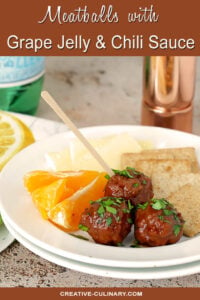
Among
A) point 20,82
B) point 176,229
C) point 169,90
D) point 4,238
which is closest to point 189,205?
point 176,229

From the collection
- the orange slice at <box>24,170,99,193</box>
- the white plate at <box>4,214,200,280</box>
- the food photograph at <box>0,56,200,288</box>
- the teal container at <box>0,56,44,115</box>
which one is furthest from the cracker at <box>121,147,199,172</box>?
the teal container at <box>0,56,44,115</box>

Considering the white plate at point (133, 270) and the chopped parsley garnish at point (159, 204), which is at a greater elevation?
the chopped parsley garnish at point (159, 204)

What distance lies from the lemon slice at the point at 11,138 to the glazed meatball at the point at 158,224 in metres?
0.60

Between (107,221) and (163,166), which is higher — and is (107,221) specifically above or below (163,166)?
below

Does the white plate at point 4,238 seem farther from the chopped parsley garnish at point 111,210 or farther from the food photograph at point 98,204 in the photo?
the chopped parsley garnish at point 111,210

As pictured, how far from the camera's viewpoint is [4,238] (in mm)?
2021

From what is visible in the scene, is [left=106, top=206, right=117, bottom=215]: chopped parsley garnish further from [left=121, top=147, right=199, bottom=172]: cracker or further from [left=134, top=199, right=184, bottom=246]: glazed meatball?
[left=121, top=147, right=199, bottom=172]: cracker

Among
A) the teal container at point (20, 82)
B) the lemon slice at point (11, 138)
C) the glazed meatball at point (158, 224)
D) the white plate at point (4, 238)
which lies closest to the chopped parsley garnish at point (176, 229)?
the glazed meatball at point (158, 224)

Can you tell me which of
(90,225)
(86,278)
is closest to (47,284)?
(86,278)

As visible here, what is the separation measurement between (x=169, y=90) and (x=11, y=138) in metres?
0.77

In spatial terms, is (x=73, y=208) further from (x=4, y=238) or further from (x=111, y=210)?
(x=4, y=238)

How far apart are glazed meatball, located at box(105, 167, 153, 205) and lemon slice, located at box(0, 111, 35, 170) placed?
1.53ft

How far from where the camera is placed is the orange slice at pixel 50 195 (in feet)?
6.09

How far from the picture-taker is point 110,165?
2111mm
